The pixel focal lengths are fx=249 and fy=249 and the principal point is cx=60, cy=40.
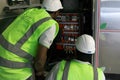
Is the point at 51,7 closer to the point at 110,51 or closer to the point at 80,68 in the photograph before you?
the point at 80,68

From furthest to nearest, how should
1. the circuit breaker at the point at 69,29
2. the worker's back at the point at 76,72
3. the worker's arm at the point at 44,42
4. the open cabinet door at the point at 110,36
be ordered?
1. the circuit breaker at the point at 69,29
2. the open cabinet door at the point at 110,36
3. the worker's arm at the point at 44,42
4. the worker's back at the point at 76,72

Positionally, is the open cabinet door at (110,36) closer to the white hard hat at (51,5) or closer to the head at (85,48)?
the white hard hat at (51,5)

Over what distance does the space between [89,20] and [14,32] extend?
7.65 ft

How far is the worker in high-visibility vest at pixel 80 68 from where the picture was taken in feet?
5.54

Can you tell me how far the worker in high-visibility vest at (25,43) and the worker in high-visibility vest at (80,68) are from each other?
38cm

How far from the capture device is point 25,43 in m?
2.12

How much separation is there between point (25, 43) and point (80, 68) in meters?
0.61

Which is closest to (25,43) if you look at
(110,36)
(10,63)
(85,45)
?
(10,63)

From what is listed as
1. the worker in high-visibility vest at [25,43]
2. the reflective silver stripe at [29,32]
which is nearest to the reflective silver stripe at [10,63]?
the worker in high-visibility vest at [25,43]

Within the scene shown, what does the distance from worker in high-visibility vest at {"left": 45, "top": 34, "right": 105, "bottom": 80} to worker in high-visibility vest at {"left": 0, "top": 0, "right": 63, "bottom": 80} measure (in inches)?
14.9

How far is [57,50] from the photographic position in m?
4.29

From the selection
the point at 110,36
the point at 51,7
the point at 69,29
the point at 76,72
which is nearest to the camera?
the point at 76,72

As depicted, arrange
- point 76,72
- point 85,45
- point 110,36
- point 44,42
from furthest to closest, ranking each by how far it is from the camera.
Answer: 1. point 110,36
2. point 44,42
3. point 85,45
4. point 76,72

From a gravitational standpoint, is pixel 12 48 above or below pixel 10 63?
above
